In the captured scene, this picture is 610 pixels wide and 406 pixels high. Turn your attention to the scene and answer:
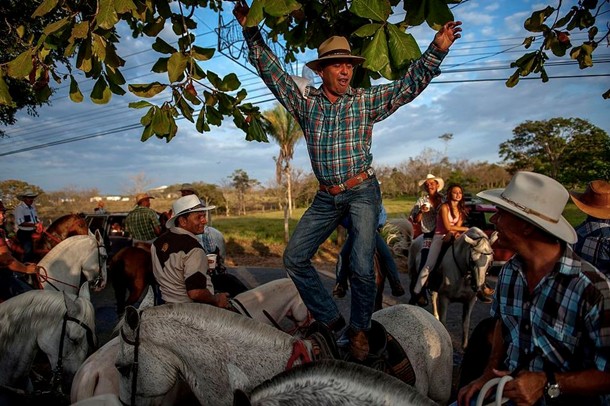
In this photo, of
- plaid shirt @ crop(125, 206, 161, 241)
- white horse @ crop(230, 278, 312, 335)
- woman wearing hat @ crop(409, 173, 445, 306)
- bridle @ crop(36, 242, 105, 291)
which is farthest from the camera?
plaid shirt @ crop(125, 206, 161, 241)

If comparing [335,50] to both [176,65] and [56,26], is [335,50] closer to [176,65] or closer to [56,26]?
[176,65]

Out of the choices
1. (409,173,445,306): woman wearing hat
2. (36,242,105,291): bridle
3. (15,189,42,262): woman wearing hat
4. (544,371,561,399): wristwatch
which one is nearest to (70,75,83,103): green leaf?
(544,371,561,399): wristwatch

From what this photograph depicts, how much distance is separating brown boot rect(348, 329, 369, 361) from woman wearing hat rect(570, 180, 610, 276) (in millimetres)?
2659

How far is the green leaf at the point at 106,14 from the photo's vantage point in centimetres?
167

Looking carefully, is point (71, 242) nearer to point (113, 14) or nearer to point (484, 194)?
point (113, 14)

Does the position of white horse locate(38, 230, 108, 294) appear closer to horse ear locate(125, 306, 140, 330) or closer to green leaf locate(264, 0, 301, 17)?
horse ear locate(125, 306, 140, 330)

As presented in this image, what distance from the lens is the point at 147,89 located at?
2.33 m

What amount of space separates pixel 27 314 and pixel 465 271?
232 inches

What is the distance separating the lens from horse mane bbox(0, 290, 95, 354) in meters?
3.37

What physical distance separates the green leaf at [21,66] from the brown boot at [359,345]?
254cm

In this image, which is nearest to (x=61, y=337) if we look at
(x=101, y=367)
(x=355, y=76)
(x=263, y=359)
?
(x=101, y=367)

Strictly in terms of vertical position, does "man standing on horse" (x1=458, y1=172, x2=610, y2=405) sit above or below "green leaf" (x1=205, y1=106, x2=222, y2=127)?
below

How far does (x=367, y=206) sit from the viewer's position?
2402 mm

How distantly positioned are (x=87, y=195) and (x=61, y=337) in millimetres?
51973
